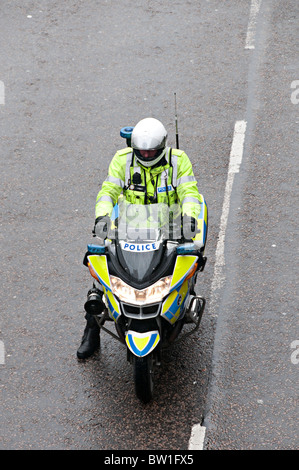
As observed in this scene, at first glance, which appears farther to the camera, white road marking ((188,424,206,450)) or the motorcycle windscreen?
the motorcycle windscreen

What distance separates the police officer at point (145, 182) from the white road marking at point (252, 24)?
6.10 metres

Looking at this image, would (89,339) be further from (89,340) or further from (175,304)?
(175,304)

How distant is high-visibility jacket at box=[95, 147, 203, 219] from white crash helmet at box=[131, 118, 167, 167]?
132 millimetres

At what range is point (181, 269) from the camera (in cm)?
651

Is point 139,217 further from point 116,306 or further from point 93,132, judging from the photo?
point 93,132

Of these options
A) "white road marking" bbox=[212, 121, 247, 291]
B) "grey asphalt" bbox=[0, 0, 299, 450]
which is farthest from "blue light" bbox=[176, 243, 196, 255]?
"white road marking" bbox=[212, 121, 247, 291]

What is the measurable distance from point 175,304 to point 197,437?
1046mm

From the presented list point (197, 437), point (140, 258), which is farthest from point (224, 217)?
point (197, 437)

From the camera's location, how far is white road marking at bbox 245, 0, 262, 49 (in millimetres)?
12758

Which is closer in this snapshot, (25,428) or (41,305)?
(25,428)

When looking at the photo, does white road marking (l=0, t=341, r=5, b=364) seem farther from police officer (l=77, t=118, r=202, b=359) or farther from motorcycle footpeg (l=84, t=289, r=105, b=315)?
motorcycle footpeg (l=84, t=289, r=105, b=315)

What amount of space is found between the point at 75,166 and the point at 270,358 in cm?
415

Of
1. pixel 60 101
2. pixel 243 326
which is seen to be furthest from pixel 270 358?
pixel 60 101

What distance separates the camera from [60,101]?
1160 centimetres
